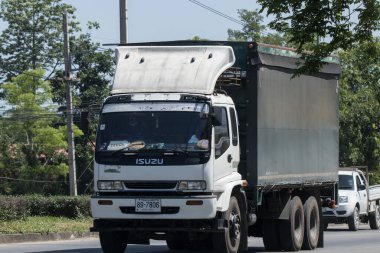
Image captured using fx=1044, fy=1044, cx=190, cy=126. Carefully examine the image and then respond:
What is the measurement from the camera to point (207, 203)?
16.2 metres

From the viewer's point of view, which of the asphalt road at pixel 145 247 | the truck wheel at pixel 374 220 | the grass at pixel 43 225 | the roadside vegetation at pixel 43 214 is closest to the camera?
the asphalt road at pixel 145 247

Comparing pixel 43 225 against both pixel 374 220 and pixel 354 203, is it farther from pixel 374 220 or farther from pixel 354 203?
pixel 374 220

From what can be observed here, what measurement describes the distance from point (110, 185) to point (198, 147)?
1532 millimetres

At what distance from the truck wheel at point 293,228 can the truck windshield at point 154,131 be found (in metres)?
4.05

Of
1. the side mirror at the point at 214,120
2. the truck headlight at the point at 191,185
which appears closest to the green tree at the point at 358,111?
the side mirror at the point at 214,120

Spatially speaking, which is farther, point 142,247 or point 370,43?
point 142,247

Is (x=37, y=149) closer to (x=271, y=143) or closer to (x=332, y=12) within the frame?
(x=271, y=143)

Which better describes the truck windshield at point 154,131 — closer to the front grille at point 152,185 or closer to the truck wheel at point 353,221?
the front grille at point 152,185

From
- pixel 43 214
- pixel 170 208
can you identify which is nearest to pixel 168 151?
pixel 170 208

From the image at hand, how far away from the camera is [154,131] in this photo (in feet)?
54.2

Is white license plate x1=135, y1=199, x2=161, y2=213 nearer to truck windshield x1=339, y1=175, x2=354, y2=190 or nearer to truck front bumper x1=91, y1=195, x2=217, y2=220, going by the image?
truck front bumper x1=91, y1=195, x2=217, y2=220

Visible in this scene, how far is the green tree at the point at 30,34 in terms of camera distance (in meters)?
75.4

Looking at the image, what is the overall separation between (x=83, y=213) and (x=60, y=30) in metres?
44.5

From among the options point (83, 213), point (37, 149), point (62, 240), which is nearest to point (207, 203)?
point (62, 240)
